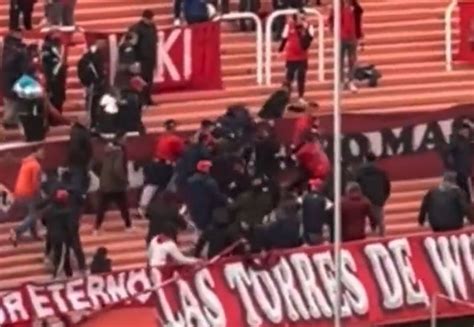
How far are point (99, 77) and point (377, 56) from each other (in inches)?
199

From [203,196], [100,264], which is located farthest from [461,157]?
[100,264]

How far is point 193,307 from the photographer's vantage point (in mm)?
25781

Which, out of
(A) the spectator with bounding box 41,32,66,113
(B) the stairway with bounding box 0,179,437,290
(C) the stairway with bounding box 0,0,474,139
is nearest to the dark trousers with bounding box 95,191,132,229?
(B) the stairway with bounding box 0,179,437,290

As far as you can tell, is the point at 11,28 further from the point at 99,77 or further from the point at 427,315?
the point at 427,315

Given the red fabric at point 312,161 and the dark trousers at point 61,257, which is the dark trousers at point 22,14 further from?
the dark trousers at point 61,257

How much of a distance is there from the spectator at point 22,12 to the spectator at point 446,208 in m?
6.38

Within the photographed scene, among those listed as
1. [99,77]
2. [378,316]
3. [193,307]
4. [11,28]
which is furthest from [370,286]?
[11,28]

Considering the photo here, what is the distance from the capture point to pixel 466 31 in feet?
110

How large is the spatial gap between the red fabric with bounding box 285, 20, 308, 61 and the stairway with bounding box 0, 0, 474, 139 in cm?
74

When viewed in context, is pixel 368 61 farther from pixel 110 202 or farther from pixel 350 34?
pixel 110 202

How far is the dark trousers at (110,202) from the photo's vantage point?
2819cm

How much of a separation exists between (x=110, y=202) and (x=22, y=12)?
4.17 meters

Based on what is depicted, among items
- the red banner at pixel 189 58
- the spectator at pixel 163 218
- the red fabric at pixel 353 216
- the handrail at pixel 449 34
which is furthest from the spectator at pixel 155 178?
the handrail at pixel 449 34

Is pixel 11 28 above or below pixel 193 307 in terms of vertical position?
above
